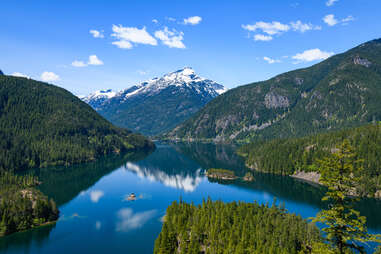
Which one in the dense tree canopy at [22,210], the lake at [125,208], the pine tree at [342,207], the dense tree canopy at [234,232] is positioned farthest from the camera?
the dense tree canopy at [22,210]

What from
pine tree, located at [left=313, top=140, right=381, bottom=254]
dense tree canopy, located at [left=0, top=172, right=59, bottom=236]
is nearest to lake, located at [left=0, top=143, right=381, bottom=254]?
dense tree canopy, located at [left=0, top=172, right=59, bottom=236]

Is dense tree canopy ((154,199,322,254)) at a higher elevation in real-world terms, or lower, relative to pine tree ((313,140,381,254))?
lower

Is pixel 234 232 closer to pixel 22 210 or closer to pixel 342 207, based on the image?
pixel 342 207

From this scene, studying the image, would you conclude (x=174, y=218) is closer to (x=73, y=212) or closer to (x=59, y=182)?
(x=73, y=212)

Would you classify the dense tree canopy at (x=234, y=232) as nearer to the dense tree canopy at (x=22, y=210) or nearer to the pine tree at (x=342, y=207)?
the pine tree at (x=342, y=207)

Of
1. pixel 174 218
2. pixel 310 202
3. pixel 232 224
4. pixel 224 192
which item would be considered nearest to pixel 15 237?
pixel 174 218

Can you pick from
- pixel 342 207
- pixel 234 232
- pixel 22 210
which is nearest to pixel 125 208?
pixel 22 210

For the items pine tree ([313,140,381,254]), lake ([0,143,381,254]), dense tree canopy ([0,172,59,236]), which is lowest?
lake ([0,143,381,254])

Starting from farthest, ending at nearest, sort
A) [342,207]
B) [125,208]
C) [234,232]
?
[125,208], [234,232], [342,207]

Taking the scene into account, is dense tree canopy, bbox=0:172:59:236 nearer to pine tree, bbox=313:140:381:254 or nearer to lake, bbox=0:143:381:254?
lake, bbox=0:143:381:254

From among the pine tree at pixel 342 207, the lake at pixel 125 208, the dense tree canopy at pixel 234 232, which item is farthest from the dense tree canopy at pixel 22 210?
the pine tree at pixel 342 207

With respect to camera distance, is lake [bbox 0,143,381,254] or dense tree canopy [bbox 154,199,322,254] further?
lake [bbox 0,143,381,254]

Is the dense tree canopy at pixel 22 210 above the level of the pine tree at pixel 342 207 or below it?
below
